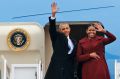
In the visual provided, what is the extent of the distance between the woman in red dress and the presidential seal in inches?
24.7

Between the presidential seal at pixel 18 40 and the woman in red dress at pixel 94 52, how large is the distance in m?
0.63

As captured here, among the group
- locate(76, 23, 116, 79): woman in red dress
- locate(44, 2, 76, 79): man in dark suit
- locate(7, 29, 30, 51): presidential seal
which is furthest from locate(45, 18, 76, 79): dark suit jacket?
locate(7, 29, 30, 51): presidential seal

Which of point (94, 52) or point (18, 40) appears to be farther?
point (18, 40)

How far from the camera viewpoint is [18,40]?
4695 millimetres

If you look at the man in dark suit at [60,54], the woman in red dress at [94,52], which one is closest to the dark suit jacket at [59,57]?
the man in dark suit at [60,54]

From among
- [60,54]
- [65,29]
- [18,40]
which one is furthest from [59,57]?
[18,40]

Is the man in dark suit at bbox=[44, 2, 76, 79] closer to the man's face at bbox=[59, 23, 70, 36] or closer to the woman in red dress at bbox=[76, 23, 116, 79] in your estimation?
the man's face at bbox=[59, 23, 70, 36]

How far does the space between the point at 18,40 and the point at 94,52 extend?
0.86 meters

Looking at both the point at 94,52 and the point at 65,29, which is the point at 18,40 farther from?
the point at 94,52

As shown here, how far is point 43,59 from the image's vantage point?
4676mm

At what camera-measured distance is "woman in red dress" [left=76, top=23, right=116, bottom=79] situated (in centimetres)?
430

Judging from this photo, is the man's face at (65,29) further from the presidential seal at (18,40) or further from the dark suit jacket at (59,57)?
the presidential seal at (18,40)

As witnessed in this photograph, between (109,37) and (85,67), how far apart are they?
0.37m

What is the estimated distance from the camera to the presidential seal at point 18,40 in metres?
4.66
